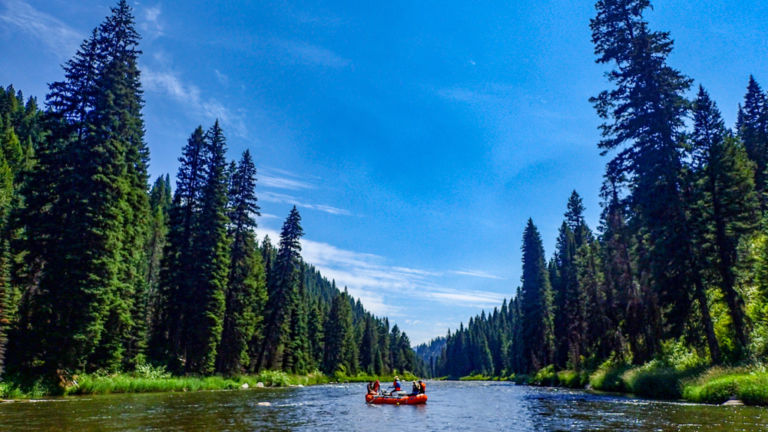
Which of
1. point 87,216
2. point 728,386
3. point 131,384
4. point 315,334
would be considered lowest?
point 131,384

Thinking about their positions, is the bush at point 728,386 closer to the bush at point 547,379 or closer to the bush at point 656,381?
the bush at point 656,381

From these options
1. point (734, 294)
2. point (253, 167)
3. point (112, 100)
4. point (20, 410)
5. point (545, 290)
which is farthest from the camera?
point (545, 290)

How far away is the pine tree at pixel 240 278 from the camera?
47438mm

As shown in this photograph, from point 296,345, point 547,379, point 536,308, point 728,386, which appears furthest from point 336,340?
point 728,386

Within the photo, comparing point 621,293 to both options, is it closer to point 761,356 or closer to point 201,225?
point 761,356

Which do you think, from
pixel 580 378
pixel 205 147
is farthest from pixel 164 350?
pixel 580 378

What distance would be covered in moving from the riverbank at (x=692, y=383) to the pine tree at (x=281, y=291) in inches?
1471

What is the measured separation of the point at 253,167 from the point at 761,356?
47988mm

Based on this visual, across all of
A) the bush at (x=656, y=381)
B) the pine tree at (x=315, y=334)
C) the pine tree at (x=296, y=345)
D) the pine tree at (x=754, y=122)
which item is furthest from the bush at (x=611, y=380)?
the pine tree at (x=315, y=334)

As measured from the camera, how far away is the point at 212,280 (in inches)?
1657

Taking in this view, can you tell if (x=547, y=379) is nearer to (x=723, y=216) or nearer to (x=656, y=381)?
(x=656, y=381)

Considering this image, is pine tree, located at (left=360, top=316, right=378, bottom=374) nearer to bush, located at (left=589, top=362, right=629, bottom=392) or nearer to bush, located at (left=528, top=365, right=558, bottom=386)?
bush, located at (left=528, top=365, right=558, bottom=386)

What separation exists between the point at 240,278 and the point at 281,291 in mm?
10451

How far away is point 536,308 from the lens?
77812 millimetres
